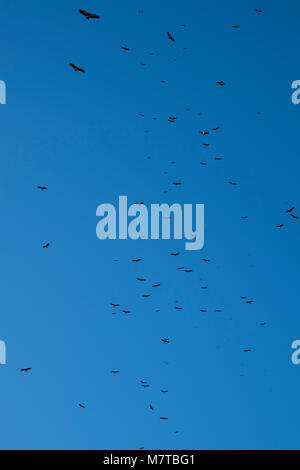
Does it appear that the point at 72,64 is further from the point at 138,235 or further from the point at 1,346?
the point at 1,346

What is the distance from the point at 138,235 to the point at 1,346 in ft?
1.52

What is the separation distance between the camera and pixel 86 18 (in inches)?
95.3

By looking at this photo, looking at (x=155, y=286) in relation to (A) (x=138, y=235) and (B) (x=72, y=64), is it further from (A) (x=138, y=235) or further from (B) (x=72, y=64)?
(B) (x=72, y=64)

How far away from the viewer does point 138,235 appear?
2455 mm
